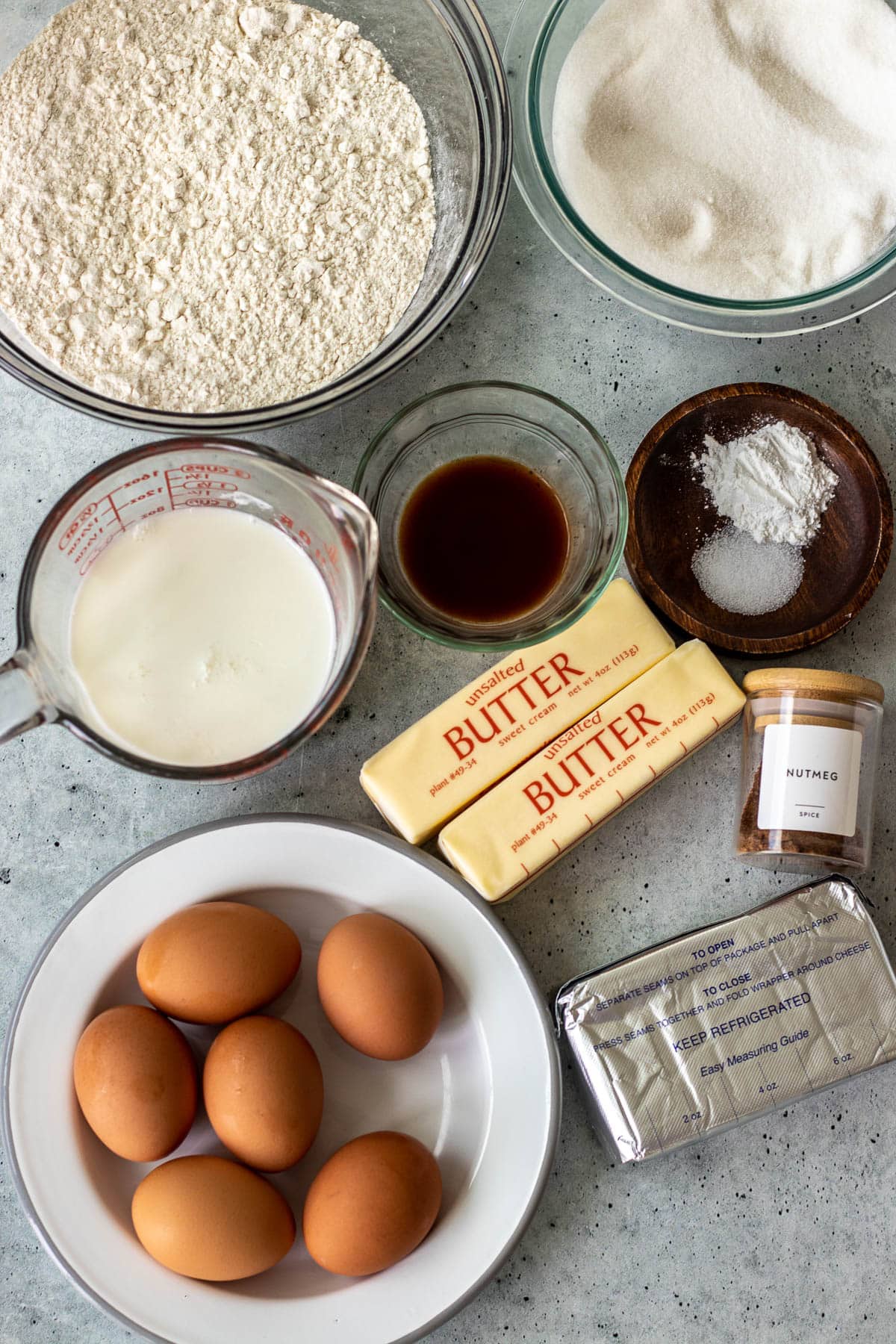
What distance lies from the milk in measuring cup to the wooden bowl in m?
0.36

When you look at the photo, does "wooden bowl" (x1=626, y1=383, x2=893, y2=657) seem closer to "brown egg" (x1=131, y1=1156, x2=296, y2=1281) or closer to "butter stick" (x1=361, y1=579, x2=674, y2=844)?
"butter stick" (x1=361, y1=579, x2=674, y2=844)

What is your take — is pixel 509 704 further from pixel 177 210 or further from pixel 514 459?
pixel 177 210

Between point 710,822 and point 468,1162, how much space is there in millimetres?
403

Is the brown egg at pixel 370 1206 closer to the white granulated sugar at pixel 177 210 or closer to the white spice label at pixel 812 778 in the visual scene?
the white spice label at pixel 812 778

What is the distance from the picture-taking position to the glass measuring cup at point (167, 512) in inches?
27.8

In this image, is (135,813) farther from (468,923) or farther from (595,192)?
(595,192)

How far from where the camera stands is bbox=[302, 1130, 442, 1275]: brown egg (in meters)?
0.84

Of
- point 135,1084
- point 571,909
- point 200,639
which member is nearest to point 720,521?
point 571,909

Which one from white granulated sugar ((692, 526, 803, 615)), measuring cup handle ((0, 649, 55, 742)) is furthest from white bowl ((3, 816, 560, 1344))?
white granulated sugar ((692, 526, 803, 615))

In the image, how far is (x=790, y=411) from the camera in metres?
1.02

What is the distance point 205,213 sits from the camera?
92cm

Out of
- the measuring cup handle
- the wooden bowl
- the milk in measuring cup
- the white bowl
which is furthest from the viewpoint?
the wooden bowl

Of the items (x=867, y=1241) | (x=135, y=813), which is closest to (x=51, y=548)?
(x=135, y=813)

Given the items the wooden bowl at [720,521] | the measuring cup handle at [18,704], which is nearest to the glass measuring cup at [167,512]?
the measuring cup handle at [18,704]
